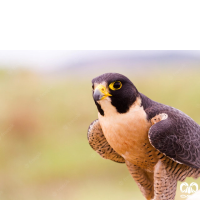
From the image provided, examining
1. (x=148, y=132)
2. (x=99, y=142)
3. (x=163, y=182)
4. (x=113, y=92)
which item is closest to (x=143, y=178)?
(x=163, y=182)

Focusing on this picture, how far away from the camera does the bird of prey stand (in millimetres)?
1380

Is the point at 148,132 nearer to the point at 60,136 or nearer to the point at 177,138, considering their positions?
the point at 177,138

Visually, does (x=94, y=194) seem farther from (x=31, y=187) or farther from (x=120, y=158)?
(x=120, y=158)

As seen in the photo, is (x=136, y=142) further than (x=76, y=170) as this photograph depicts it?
No

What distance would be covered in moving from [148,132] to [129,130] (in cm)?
11

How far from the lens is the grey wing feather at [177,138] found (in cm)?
142

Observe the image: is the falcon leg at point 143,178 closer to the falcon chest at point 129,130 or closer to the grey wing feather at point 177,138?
the falcon chest at point 129,130

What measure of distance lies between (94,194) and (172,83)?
4.73 ft

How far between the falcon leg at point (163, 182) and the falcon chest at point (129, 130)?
65mm

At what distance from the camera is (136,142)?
1.51 metres

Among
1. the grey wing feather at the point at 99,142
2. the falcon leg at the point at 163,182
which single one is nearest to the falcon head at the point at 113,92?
the grey wing feather at the point at 99,142

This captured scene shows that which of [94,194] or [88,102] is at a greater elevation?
[88,102]
